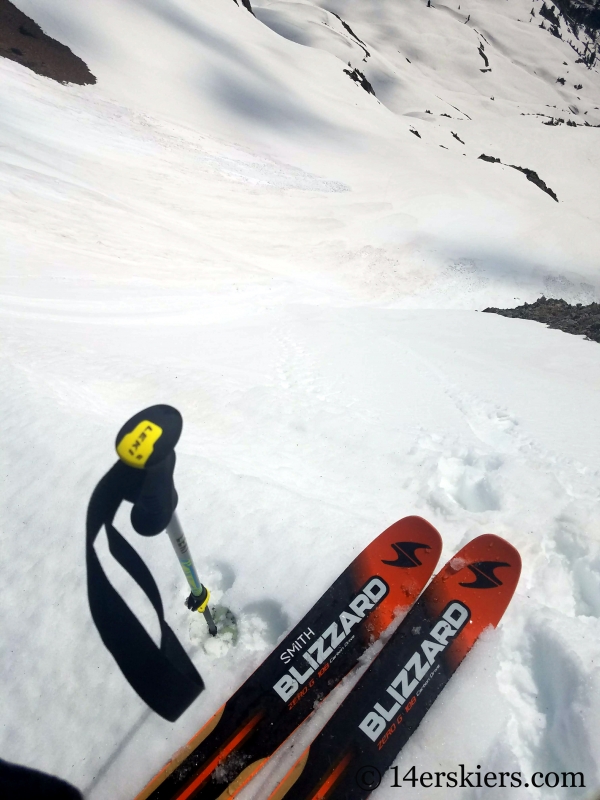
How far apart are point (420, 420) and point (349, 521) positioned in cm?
163

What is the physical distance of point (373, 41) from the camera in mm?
51750

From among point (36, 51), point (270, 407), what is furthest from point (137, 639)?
point (36, 51)

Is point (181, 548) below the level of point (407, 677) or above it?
above

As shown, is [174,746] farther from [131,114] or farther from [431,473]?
[131,114]

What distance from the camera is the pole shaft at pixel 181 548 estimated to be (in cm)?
170

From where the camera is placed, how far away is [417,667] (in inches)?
89.2

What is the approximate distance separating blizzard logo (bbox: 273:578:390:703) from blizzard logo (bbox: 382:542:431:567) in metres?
0.15

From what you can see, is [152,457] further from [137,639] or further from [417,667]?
[417,667]

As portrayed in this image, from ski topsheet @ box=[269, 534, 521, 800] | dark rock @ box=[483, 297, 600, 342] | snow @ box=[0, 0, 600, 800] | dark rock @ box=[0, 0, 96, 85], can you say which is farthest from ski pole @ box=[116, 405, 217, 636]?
dark rock @ box=[0, 0, 96, 85]

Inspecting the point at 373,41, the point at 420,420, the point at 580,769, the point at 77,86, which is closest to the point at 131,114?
the point at 77,86

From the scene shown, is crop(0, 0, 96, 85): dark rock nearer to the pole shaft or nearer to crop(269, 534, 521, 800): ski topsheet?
the pole shaft

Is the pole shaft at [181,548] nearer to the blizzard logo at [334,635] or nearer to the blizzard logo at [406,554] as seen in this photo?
the blizzard logo at [334,635]

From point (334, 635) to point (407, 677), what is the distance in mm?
433

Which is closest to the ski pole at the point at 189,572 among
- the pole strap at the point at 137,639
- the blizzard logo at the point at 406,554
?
the pole strap at the point at 137,639
